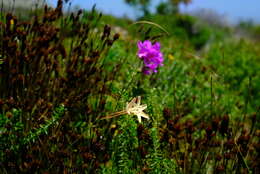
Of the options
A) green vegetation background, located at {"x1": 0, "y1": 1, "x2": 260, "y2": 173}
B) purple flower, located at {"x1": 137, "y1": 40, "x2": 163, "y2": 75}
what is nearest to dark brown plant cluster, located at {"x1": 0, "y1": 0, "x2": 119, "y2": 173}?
green vegetation background, located at {"x1": 0, "y1": 1, "x2": 260, "y2": 173}

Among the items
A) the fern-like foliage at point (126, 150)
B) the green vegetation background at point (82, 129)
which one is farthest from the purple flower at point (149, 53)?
the fern-like foliage at point (126, 150)

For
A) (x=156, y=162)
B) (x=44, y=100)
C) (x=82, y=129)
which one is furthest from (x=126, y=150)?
(x=44, y=100)

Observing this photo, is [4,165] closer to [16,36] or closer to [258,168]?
[16,36]

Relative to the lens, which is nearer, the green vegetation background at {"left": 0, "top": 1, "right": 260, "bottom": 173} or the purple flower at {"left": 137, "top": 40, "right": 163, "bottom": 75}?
the green vegetation background at {"left": 0, "top": 1, "right": 260, "bottom": 173}

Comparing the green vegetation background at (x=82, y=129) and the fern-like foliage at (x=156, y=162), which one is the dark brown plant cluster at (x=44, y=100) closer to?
the green vegetation background at (x=82, y=129)

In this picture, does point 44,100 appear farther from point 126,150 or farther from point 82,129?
point 126,150

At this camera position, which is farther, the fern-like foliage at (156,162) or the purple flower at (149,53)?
the purple flower at (149,53)

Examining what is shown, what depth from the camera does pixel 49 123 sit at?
1810 millimetres

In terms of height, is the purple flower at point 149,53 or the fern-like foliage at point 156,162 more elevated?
the purple flower at point 149,53

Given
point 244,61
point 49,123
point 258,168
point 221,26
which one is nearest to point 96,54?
point 49,123

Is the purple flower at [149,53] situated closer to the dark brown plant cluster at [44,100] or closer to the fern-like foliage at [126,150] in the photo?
the dark brown plant cluster at [44,100]

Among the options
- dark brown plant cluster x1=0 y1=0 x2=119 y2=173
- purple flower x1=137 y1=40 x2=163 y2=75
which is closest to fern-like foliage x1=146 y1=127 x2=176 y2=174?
dark brown plant cluster x1=0 y1=0 x2=119 y2=173

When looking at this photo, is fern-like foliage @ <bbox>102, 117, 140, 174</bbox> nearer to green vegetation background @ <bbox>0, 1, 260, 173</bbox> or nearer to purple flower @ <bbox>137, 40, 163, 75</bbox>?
green vegetation background @ <bbox>0, 1, 260, 173</bbox>

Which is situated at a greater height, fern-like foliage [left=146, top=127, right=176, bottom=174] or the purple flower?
the purple flower
